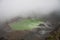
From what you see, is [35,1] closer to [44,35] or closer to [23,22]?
[23,22]

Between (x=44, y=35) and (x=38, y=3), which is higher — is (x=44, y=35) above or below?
below

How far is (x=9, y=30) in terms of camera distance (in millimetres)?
1040

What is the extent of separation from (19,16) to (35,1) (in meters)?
0.23

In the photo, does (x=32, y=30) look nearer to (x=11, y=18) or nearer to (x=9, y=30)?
(x=9, y=30)

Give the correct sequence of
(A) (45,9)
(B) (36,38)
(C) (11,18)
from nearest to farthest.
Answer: (B) (36,38) → (C) (11,18) → (A) (45,9)

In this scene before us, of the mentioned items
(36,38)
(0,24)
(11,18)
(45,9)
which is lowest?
(36,38)

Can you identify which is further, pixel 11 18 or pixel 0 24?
pixel 11 18

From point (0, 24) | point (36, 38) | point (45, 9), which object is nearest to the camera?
point (36, 38)

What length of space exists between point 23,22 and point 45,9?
301mm

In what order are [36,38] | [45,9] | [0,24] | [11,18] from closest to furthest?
[36,38]
[0,24]
[11,18]
[45,9]

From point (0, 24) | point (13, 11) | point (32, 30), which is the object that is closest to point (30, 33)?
point (32, 30)

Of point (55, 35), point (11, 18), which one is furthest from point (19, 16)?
point (55, 35)

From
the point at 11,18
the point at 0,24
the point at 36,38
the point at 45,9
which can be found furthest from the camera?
the point at 45,9

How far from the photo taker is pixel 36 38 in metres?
0.96
